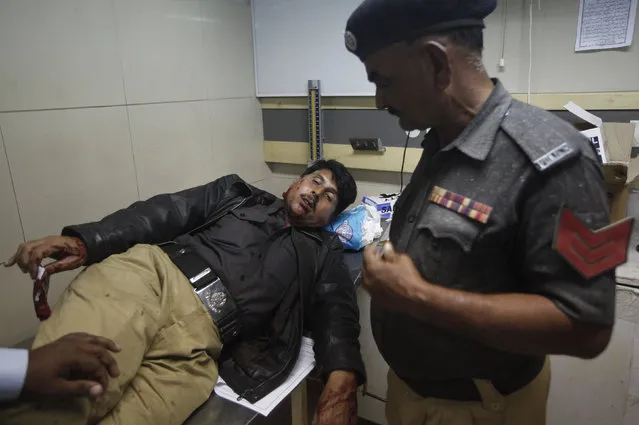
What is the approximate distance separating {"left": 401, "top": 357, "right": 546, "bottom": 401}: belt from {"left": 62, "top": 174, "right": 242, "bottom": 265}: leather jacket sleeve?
1.19 metres

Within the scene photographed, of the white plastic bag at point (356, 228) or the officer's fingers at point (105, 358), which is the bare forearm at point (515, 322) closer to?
the officer's fingers at point (105, 358)

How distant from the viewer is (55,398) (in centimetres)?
Result: 97

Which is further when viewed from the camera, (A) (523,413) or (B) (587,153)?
(A) (523,413)

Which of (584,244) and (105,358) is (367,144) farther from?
(584,244)

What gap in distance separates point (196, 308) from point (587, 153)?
44.8 inches

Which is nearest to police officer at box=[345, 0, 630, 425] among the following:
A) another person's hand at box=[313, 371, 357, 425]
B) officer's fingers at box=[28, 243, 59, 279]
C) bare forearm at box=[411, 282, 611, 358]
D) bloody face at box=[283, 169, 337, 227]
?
bare forearm at box=[411, 282, 611, 358]

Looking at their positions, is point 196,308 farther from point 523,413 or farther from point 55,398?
point 523,413

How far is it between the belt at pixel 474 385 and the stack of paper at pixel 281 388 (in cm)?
53

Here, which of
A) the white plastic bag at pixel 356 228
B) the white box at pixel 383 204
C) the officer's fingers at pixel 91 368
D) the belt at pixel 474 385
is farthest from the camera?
the white box at pixel 383 204

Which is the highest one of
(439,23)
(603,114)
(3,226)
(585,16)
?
(585,16)

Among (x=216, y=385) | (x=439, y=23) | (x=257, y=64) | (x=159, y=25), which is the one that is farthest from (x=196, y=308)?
(x=257, y=64)

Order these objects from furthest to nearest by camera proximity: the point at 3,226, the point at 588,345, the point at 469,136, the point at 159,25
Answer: the point at 159,25 → the point at 3,226 → the point at 469,136 → the point at 588,345

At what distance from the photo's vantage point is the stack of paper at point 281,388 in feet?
4.08

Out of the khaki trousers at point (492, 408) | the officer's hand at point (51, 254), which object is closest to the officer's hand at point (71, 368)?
the officer's hand at point (51, 254)
